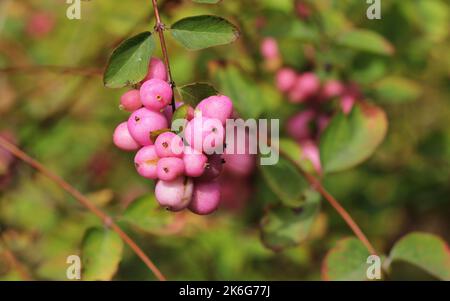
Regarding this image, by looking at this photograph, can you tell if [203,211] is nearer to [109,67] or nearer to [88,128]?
[109,67]

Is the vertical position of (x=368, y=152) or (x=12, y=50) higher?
(x=12, y=50)

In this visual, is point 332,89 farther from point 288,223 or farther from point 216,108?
point 216,108

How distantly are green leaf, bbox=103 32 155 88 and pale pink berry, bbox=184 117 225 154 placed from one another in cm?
11

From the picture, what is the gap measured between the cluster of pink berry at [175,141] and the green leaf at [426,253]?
492 millimetres

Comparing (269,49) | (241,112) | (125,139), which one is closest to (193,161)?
(125,139)

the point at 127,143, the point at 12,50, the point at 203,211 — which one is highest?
the point at 12,50

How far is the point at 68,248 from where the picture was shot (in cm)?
179

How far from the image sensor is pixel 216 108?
93 cm

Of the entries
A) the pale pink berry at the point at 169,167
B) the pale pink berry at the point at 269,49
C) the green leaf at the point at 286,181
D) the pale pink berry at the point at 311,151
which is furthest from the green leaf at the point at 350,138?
the pale pink berry at the point at 169,167

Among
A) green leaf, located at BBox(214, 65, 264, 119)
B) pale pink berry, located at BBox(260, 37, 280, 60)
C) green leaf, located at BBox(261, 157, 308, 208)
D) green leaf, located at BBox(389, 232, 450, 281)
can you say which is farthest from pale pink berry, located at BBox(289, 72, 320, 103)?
green leaf, located at BBox(389, 232, 450, 281)

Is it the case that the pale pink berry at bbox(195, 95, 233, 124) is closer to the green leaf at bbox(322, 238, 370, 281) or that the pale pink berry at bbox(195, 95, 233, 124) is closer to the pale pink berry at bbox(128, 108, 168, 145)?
the pale pink berry at bbox(128, 108, 168, 145)

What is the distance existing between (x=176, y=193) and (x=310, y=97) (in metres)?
0.88
